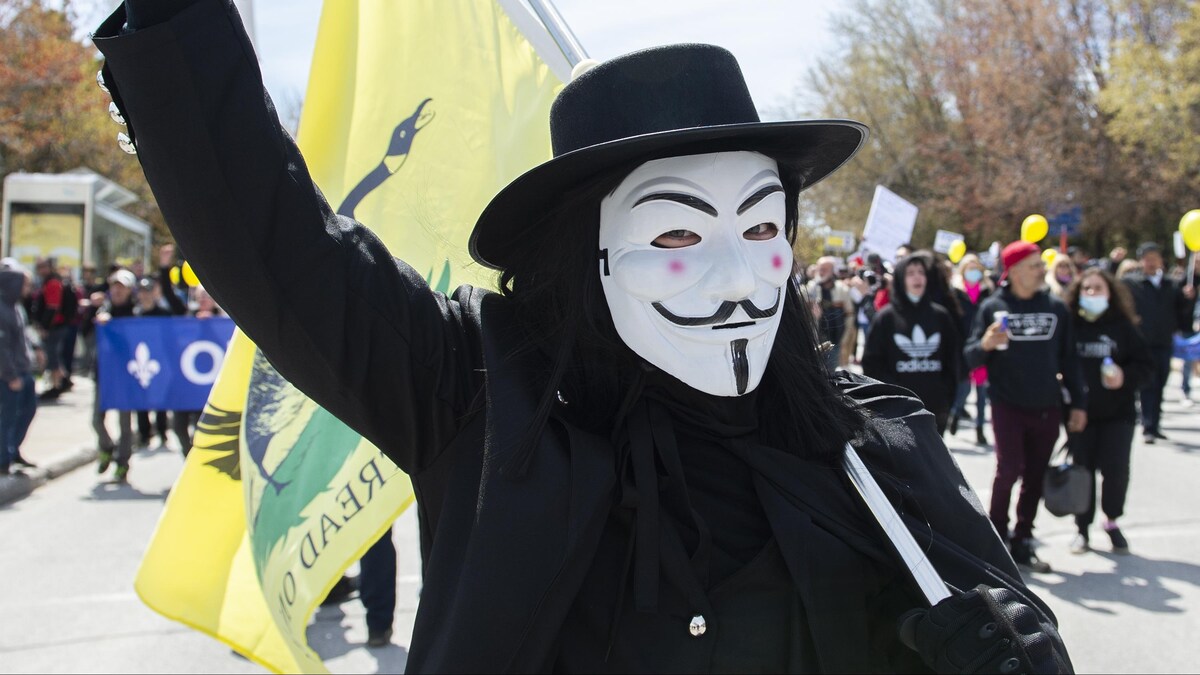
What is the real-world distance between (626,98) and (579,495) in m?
0.66

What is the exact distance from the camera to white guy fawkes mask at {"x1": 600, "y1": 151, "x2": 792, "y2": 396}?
171 cm

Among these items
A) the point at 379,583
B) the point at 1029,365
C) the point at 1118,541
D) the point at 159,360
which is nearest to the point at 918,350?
the point at 1029,365

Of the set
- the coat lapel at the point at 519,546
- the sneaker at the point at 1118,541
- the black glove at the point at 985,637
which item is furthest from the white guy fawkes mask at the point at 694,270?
the sneaker at the point at 1118,541

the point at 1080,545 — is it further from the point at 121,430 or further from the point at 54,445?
the point at 54,445

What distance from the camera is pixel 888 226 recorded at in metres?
10.9

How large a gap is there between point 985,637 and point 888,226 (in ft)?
32.4

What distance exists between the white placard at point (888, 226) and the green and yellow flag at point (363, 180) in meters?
8.45

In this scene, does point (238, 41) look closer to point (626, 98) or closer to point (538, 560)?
point (626, 98)

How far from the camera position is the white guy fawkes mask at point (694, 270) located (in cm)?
171

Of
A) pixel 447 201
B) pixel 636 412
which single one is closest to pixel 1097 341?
pixel 447 201

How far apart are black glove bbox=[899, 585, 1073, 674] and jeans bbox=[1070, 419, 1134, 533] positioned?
514 centimetres

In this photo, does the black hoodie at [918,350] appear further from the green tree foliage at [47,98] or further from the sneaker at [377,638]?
the green tree foliage at [47,98]

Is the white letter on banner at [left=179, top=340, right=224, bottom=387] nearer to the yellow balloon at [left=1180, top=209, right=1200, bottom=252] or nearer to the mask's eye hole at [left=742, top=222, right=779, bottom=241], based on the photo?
the mask's eye hole at [left=742, top=222, right=779, bottom=241]

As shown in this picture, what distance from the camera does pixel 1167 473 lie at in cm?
843
